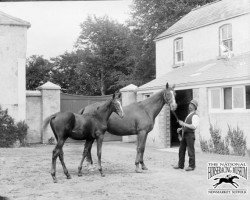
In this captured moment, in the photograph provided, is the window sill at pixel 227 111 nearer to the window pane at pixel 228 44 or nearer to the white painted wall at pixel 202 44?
the white painted wall at pixel 202 44

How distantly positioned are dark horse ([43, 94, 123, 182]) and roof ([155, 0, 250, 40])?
9298mm

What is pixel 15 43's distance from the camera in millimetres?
13234

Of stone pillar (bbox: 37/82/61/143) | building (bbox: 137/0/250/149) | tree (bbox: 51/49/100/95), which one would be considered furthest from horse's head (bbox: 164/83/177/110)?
stone pillar (bbox: 37/82/61/143)

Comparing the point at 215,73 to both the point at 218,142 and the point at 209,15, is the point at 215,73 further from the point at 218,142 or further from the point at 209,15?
the point at 209,15

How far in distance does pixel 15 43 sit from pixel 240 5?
30.3ft

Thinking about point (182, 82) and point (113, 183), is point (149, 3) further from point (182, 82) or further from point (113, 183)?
point (113, 183)

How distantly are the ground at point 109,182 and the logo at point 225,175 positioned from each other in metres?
0.05

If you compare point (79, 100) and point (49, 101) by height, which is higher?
point (49, 101)

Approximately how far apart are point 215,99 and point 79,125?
277 inches

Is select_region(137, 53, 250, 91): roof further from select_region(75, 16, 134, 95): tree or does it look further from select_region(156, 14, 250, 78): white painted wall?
select_region(75, 16, 134, 95): tree

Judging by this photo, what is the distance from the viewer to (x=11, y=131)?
13570mm

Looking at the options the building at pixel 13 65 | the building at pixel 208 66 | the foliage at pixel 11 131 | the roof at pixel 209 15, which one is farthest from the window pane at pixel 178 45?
the foliage at pixel 11 131

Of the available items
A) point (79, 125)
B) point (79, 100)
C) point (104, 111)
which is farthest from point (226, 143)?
point (79, 100)

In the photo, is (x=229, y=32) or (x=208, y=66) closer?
(x=208, y=66)
